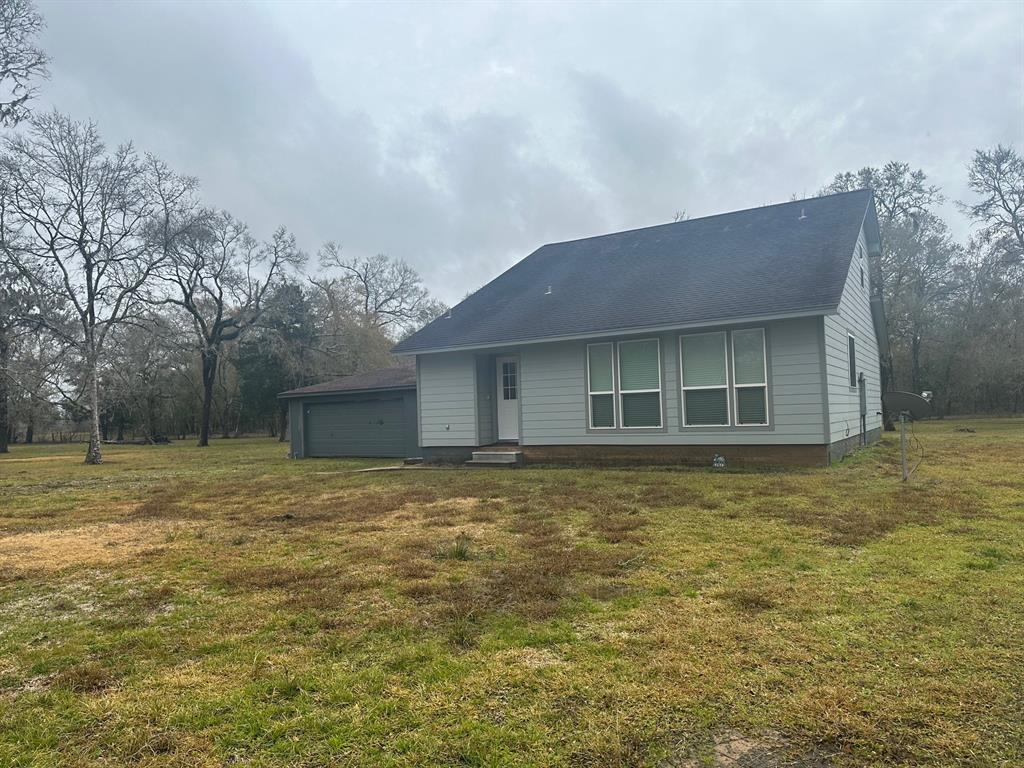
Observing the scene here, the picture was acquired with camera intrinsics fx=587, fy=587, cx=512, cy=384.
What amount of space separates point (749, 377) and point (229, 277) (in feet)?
96.7

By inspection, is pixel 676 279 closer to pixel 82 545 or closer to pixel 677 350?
pixel 677 350

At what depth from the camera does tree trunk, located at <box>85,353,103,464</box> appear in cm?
2033

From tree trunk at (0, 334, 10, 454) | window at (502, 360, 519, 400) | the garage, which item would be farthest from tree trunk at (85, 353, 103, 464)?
window at (502, 360, 519, 400)

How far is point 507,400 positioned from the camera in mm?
13508

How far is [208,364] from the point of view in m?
32.2

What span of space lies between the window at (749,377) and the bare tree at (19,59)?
1379 centimetres

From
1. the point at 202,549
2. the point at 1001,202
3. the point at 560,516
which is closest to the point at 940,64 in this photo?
the point at 1001,202

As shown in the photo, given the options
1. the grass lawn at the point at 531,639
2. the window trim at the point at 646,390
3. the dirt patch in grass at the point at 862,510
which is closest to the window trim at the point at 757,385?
the window trim at the point at 646,390

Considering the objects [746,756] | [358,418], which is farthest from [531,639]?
[358,418]

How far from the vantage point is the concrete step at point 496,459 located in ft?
41.0

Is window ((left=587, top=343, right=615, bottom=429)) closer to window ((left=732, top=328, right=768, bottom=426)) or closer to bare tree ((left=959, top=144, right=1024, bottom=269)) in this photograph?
window ((left=732, top=328, right=768, bottom=426))

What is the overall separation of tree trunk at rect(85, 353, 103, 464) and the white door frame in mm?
15489

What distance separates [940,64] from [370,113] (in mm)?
17598

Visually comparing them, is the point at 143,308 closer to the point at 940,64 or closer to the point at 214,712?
the point at 214,712
